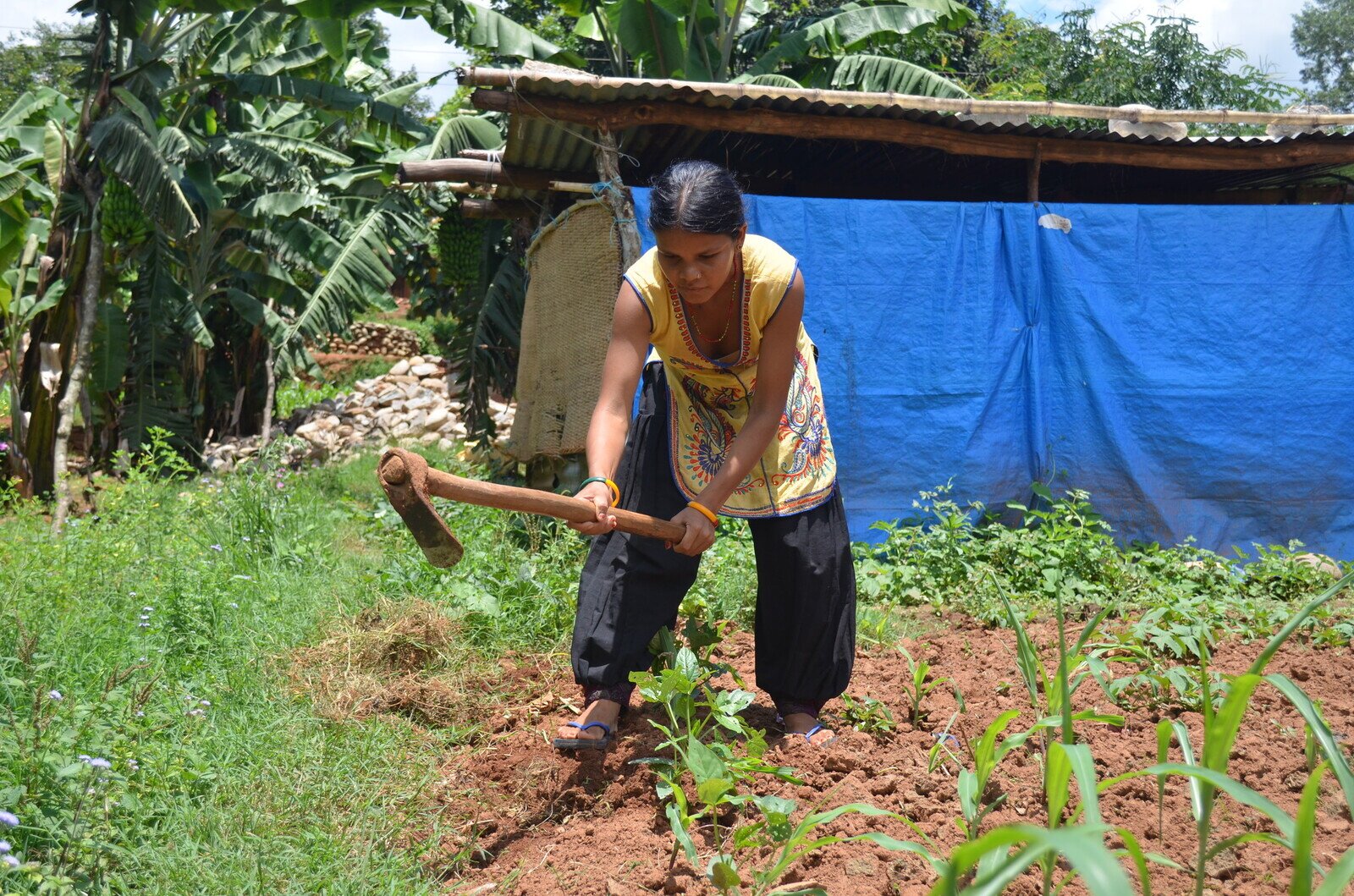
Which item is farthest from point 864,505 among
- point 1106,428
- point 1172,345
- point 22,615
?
point 22,615

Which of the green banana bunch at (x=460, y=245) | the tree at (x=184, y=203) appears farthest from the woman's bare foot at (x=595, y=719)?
the green banana bunch at (x=460, y=245)

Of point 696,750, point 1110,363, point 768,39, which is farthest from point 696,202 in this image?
point 768,39

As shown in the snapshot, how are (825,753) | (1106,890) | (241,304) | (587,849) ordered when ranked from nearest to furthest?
(1106,890) < (587,849) < (825,753) < (241,304)

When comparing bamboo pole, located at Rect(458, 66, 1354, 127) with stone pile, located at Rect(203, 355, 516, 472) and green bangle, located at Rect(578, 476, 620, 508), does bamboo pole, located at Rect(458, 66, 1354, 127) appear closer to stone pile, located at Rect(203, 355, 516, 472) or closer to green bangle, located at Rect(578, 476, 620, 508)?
green bangle, located at Rect(578, 476, 620, 508)

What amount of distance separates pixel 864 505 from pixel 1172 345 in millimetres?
1855

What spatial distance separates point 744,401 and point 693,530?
1.56 feet

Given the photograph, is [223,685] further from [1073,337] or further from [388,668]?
[1073,337]

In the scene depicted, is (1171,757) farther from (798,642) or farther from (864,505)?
(864,505)

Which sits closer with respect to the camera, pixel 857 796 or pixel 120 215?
pixel 857 796

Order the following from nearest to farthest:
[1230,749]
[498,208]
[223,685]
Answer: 1. [1230,749]
2. [223,685]
3. [498,208]

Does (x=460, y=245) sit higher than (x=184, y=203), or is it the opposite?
(x=184, y=203)

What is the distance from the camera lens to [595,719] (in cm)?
288

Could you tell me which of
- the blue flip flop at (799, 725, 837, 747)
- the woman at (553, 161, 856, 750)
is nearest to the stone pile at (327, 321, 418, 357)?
the woman at (553, 161, 856, 750)

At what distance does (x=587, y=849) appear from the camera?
96.7 inches
